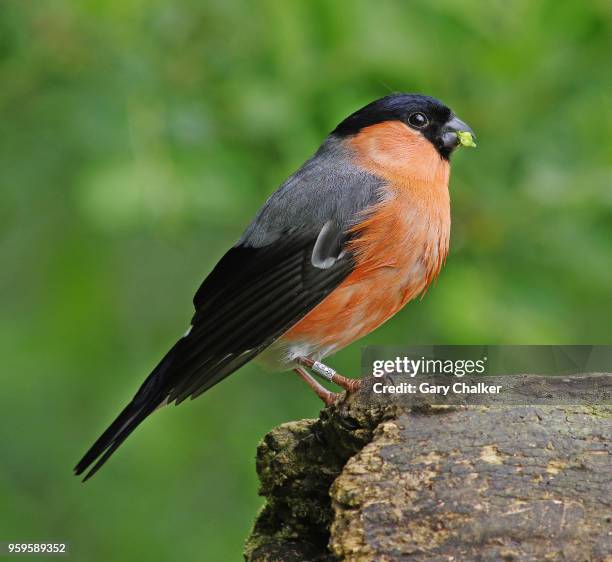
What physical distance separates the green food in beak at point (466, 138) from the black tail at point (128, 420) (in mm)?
1902

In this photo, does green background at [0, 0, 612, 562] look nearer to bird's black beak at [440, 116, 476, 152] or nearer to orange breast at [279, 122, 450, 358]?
bird's black beak at [440, 116, 476, 152]

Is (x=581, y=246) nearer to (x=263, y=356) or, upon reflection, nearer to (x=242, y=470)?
(x=263, y=356)

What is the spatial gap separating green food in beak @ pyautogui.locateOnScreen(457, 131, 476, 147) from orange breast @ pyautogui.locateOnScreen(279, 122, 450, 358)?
36 centimetres

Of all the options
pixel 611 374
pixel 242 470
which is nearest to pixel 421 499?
pixel 611 374

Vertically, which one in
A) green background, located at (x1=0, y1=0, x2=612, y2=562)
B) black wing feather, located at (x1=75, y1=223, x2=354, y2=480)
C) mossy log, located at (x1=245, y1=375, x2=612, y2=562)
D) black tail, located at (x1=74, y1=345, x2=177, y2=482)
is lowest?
mossy log, located at (x1=245, y1=375, x2=612, y2=562)

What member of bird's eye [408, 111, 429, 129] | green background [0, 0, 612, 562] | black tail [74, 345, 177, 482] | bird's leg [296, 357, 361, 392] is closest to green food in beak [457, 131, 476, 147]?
bird's eye [408, 111, 429, 129]

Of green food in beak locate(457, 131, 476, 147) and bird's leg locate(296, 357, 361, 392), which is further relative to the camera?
green food in beak locate(457, 131, 476, 147)

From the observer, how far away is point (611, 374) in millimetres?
4305

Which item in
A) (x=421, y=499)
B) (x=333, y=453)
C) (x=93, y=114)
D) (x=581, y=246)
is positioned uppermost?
(x=93, y=114)

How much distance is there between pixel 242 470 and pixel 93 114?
7.54 ft

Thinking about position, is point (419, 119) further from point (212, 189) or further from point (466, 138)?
point (212, 189)

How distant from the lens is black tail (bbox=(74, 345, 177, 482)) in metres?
4.93

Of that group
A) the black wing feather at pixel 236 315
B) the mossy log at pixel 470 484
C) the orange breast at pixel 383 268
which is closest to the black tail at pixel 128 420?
the black wing feather at pixel 236 315

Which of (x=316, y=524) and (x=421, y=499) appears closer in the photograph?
(x=421, y=499)
